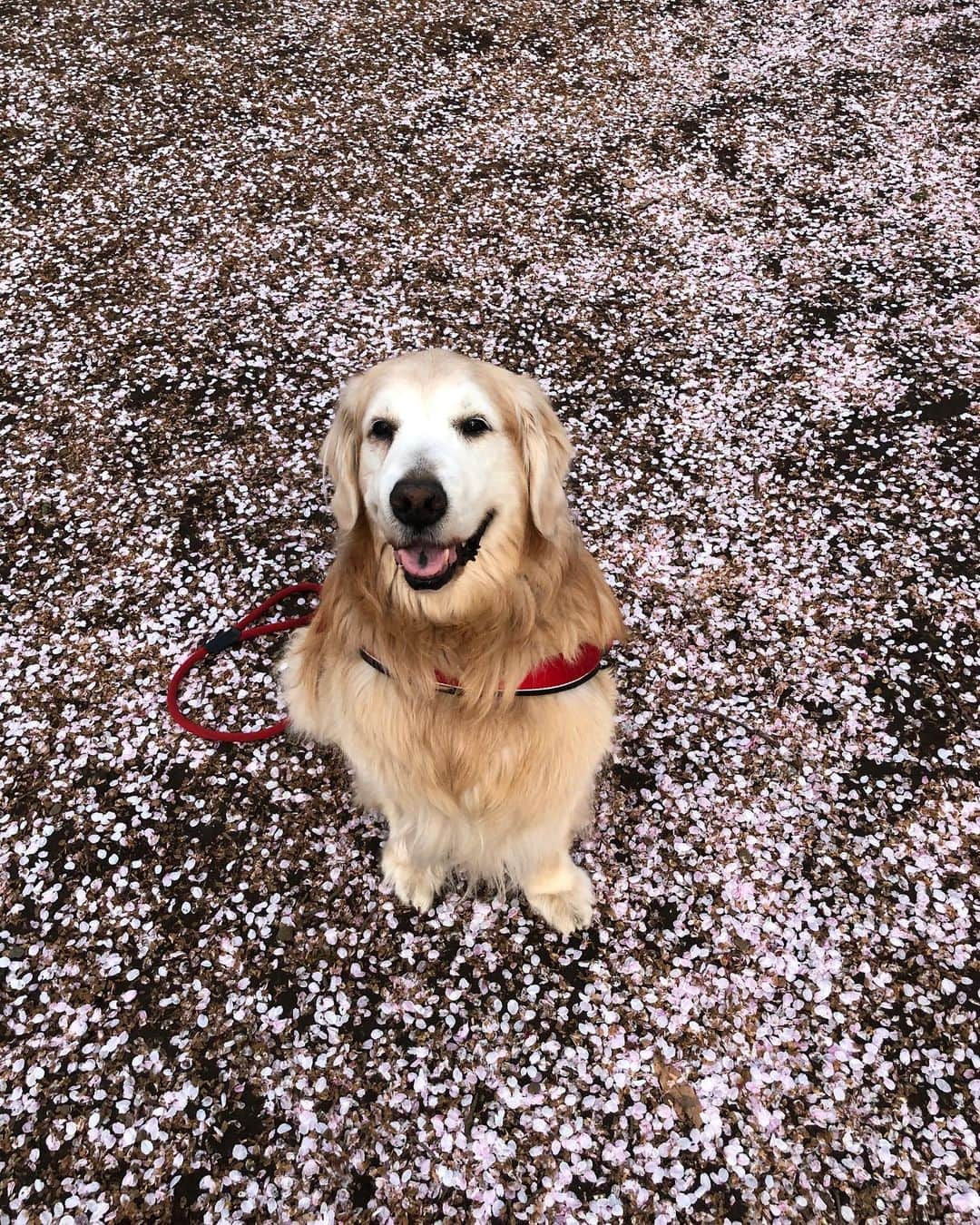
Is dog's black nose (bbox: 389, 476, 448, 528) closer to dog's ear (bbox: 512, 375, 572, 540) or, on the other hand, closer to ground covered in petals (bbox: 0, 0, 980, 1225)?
dog's ear (bbox: 512, 375, 572, 540)

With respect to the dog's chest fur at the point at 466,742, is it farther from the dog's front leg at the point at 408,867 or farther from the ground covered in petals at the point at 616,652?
the ground covered in petals at the point at 616,652

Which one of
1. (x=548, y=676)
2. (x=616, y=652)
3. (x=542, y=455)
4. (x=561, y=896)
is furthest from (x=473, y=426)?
(x=561, y=896)

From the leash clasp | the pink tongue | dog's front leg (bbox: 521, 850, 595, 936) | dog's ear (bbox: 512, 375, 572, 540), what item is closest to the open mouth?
the pink tongue

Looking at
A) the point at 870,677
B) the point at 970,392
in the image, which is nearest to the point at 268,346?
the point at 870,677

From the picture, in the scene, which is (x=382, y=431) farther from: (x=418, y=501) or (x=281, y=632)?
(x=281, y=632)

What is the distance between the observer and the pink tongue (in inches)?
78.2

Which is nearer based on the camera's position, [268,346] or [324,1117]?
[324,1117]

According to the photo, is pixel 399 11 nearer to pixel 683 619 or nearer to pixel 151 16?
pixel 151 16

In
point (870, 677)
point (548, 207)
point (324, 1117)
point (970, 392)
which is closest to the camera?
point (324, 1117)

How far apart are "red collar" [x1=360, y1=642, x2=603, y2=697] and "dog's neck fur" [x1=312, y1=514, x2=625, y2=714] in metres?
0.02

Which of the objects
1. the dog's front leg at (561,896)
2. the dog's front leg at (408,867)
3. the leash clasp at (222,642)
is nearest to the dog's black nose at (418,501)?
the dog's front leg at (408,867)

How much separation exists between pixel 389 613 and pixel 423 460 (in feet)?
1.58

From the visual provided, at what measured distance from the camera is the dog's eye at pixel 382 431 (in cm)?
219

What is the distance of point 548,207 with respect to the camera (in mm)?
5938
